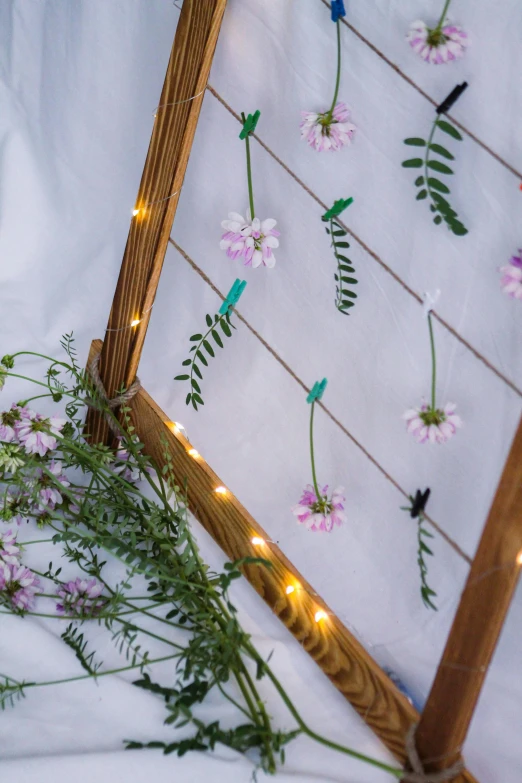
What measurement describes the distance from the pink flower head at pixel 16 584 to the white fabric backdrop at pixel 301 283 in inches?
1.1

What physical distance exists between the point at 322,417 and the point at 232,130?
1.37 feet

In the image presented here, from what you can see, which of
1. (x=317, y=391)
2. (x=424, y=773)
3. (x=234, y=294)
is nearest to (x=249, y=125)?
(x=234, y=294)

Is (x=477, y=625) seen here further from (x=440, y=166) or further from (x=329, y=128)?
(x=329, y=128)

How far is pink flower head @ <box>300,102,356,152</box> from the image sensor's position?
1068mm

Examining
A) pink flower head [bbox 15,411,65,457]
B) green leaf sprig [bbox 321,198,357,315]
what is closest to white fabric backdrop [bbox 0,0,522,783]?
green leaf sprig [bbox 321,198,357,315]

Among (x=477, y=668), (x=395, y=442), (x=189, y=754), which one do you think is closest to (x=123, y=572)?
(x=189, y=754)

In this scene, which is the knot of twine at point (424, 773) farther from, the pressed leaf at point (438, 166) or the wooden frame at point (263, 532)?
the pressed leaf at point (438, 166)

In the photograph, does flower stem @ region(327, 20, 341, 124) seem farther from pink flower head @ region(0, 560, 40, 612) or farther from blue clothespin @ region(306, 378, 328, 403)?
pink flower head @ region(0, 560, 40, 612)

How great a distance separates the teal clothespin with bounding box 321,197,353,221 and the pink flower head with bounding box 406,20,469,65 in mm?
179

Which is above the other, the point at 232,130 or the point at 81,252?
the point at 81,252

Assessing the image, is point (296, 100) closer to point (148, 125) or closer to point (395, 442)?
point (148, 125)

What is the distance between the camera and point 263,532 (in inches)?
46.2

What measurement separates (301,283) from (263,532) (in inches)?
13.4

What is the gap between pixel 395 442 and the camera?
3.85ft
